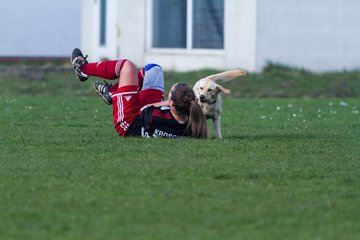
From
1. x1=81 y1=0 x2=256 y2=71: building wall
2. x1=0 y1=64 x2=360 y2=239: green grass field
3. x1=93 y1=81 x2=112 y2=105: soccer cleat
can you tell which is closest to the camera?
x1=0 y1=64 x2=360 y2=239: green grass field

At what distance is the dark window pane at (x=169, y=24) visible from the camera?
22.5 metres

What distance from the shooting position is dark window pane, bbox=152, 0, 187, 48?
2250 cm

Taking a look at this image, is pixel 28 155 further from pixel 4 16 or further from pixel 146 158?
pixel 4 16

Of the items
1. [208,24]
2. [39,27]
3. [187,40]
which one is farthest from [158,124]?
[39,27]

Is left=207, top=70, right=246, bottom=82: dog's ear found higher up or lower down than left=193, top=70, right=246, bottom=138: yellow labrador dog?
higher up

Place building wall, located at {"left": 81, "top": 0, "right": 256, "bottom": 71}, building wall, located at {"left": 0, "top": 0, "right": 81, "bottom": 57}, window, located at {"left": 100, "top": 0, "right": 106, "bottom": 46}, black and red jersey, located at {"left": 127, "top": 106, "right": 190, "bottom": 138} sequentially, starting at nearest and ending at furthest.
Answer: black and red jersey, located at {"left": 127, "top": 106, "right": 190, "bottom": 138} → building wall, located at {"left": 81, "top": 0, "right": 256, "bottom": 71} → window, located at {"left": 100, "top": 0, "right": 106, "bottom": 46} → building wall, located at {"left": 0, "top": 0, "right": 81, "bottom": 57}

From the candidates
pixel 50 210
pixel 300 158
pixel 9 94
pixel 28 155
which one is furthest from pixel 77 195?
pixel 9 94

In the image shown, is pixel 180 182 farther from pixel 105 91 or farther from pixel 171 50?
pixel 171 50

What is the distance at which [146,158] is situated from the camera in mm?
9414

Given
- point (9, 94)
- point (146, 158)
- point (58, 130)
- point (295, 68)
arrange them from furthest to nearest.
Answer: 1. point (295, 68)
2. point (9, 94)
3. point (58, 130)
4. point (146, 158)

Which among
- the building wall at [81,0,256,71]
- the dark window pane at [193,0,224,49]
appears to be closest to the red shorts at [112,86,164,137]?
the building wall at [81,0,256,71]

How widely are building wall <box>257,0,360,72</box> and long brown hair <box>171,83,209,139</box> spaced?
35.8 ft

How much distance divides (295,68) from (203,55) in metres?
2.07

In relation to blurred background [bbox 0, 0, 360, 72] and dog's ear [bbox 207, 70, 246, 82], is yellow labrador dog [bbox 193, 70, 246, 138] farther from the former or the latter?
blurred background [bbox 0, 0, 360, 72]
